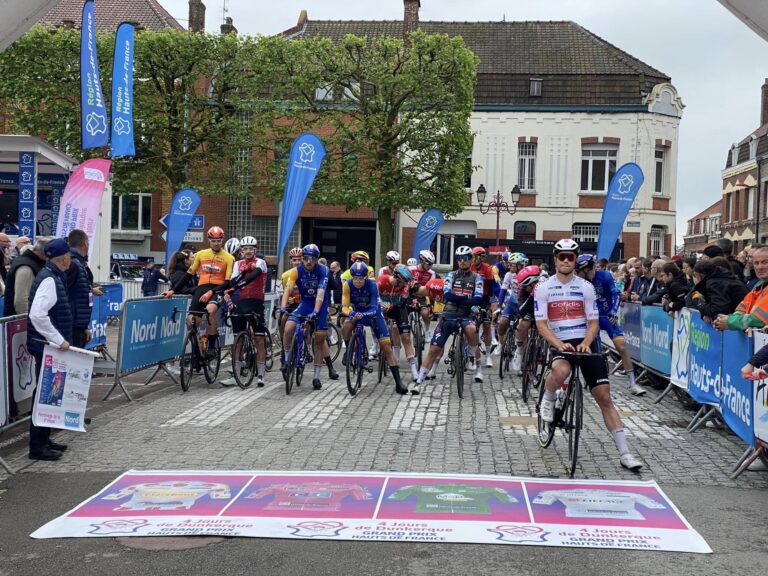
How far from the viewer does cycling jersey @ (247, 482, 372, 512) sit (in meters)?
6.63

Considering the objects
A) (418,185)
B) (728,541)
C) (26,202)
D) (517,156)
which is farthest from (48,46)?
(728,541)

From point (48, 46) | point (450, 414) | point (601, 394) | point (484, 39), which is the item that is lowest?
point (450, 414)

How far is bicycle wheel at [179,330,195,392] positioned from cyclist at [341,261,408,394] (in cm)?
204

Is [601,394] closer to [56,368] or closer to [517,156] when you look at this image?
[56,368]

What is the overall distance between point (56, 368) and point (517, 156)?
3752 centimetres

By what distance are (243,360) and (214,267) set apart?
4.41 ft

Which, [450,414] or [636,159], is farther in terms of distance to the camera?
[636,159]

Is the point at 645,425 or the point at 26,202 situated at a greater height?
the point at 26,202

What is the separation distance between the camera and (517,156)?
44.4 m

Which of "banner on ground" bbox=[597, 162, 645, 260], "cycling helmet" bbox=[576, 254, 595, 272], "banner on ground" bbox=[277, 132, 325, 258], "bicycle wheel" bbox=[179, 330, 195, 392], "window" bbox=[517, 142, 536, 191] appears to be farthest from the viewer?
"window" bbox=[517, 142, 536, 191]

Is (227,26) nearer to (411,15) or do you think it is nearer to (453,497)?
(411,15)

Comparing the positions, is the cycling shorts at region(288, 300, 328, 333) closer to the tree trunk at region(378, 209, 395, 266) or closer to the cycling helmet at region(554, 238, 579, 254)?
the cycling helmet at region(554, 238, 579, 254)

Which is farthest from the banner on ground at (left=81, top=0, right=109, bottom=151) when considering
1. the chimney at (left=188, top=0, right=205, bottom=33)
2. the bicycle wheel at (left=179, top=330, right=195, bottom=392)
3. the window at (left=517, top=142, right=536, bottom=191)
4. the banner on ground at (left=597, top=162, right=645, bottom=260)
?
the chimney at (left=188, top=0, right=205, bottom=33)

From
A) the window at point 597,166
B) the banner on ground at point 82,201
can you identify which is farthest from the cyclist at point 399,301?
the window at point 597,166
